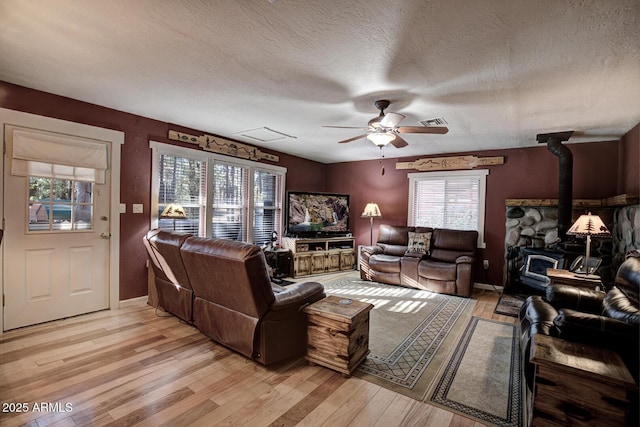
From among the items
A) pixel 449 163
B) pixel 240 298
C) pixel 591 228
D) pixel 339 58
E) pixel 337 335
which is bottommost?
pixel 337 335

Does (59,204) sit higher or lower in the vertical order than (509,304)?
higher

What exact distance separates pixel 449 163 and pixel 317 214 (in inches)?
108

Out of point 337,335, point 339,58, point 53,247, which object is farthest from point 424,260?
point 53,247

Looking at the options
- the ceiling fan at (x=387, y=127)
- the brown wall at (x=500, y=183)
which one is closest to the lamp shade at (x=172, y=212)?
the ceiling fan at (x=387, y=127)

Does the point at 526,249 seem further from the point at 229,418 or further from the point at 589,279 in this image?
the point at 229,418

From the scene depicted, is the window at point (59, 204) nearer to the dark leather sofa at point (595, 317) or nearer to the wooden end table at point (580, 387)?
the wooden end table at point (580, 387)

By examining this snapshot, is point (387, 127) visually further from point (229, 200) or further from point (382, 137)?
point (229, 200)

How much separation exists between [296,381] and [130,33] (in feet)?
8.99

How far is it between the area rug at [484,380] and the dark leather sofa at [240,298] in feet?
3.75

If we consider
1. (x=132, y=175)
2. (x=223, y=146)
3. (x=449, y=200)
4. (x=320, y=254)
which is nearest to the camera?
(x=132, y=175)

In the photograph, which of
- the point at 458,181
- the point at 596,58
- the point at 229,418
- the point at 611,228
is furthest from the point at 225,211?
the point at 611,228

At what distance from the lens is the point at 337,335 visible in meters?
2.31

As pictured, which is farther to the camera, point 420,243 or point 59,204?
point 420,243

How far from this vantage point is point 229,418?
6.02 feet
